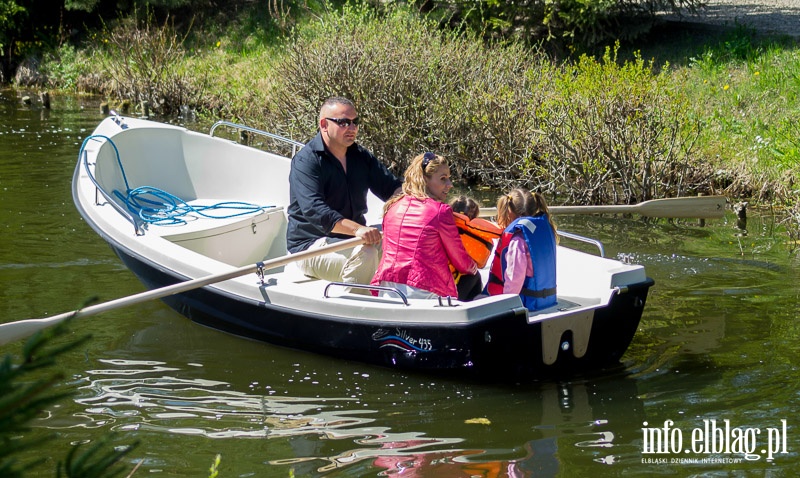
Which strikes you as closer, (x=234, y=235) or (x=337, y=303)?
(x=337, y=303)

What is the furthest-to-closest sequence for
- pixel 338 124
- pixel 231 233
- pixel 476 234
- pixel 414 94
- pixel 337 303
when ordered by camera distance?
pixel 414 94 < pixel 231 233 < pixel 338 124 < pixel 476 234 < pixel 337 303

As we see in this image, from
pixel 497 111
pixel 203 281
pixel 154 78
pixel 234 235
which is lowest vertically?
pixel 154 78

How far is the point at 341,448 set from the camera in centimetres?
455

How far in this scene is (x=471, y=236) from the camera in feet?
18.7

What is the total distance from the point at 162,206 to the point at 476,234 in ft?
11.5

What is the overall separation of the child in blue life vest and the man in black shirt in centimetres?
103

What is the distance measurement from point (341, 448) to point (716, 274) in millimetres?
4066

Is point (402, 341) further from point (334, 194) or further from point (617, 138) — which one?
point (617, 138)

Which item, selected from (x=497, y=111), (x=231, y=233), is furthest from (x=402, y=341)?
(x=497, y=111)

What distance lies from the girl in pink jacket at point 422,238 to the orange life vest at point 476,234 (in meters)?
0.32

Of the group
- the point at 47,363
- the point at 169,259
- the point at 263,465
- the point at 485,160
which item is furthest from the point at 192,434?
the point at 485,160

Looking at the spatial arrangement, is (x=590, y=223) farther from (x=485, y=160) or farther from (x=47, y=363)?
(x=47, y=363)

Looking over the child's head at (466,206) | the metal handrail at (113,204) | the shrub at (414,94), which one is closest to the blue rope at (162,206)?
the metal handrail at (113,204)

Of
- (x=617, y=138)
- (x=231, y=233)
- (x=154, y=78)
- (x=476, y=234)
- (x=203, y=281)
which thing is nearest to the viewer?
(x=203, y=281)
